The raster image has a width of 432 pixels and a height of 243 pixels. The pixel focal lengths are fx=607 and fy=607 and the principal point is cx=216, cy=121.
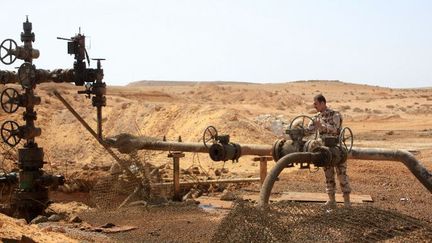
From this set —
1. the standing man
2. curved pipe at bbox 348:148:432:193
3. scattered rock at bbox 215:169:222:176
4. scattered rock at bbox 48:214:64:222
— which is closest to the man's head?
the standing man

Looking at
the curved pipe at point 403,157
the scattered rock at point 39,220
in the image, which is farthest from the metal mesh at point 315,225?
the scattered rock at point 39,220

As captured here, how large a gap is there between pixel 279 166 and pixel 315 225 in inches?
53.3

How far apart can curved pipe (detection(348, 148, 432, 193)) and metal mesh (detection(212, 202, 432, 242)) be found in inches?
81.5

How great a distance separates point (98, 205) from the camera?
1083 centimetres

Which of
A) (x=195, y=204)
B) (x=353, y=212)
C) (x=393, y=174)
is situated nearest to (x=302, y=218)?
(x=353, y=212)

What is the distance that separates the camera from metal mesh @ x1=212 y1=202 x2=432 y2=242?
5273mm

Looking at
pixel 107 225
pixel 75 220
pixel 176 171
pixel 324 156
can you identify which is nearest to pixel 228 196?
pixel 176 171

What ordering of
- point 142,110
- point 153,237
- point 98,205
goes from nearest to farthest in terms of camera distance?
point 153,237
point 98,205
point 142,110

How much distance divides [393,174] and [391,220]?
27.8ft

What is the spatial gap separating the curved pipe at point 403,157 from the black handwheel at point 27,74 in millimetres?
5421

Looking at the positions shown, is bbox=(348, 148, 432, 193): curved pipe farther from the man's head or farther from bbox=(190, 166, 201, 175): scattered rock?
bbox=(190, 166, 201, 175): scattered rock

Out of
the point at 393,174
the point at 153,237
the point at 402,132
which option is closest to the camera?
the point at 153,237

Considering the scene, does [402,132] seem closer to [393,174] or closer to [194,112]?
[194,112]

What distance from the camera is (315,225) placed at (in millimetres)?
5469
